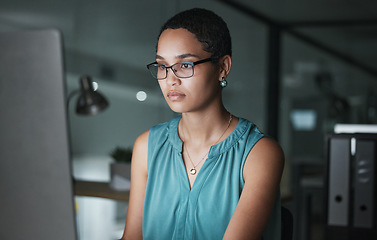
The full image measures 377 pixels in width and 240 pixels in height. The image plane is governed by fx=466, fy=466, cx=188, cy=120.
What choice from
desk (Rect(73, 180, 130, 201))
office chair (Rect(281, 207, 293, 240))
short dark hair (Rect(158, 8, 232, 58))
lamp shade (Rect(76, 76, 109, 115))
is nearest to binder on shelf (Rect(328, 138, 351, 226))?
office chair (Rect(281, 207, 293, 240))

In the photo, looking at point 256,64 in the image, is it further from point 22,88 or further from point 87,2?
point 22,88

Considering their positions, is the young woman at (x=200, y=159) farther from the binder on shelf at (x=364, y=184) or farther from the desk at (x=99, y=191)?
the desk at (x=99, y=191)

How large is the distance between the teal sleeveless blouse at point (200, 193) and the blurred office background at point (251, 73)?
4.28 feet

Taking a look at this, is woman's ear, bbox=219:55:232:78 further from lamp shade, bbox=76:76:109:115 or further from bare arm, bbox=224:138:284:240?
lamp shade, bbox=76:76:109:115

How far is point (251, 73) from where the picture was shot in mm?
5738

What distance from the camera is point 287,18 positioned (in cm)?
607

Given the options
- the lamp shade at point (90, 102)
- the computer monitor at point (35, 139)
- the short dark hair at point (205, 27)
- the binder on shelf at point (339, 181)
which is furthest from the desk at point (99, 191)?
the computer monitor at point (35, 139)

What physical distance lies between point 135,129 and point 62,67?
3.51 meters

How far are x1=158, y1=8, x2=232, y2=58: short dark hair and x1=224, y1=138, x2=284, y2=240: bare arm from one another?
1.01 feet

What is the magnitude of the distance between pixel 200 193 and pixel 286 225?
29cm

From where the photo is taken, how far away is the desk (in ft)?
7.96

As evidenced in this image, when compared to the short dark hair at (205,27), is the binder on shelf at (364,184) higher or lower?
lower

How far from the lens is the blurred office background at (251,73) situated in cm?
366

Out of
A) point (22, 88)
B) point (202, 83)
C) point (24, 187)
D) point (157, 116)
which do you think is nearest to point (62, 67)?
point (22, 88)
